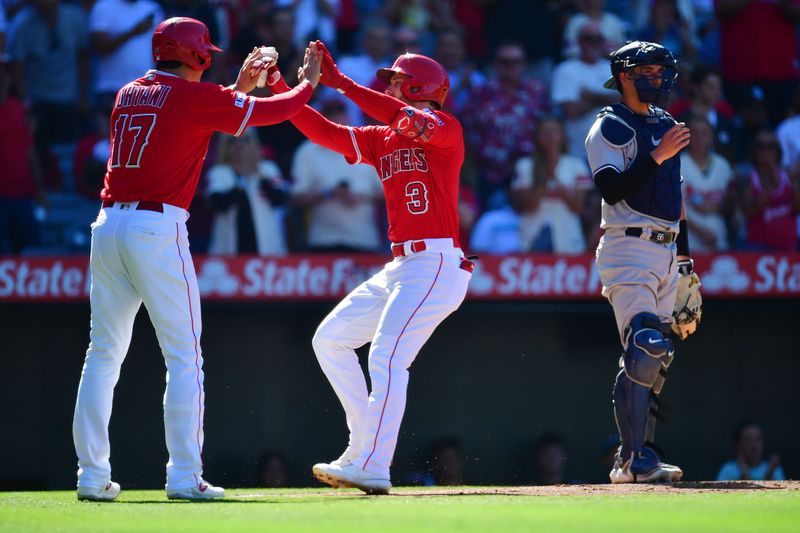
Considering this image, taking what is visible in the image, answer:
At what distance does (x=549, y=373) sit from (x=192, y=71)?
15.9 ft

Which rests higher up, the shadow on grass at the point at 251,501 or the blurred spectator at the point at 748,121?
the blurred spectator at the point at 748,121

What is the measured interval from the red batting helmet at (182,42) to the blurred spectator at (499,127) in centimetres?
499

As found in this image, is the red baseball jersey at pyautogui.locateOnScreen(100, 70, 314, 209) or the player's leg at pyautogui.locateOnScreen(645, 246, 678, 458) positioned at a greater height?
the red baseball jersey at pyautogui.locateOnScreen(100, 70, 314, 209)

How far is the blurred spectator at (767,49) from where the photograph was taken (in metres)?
11.2

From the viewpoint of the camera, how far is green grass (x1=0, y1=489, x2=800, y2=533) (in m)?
4.38

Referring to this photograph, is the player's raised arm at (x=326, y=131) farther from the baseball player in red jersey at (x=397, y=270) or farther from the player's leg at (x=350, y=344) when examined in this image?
the player's leg at (x=350, y=344)

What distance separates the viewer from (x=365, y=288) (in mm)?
6188

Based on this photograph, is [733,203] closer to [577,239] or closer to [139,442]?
[577,239]

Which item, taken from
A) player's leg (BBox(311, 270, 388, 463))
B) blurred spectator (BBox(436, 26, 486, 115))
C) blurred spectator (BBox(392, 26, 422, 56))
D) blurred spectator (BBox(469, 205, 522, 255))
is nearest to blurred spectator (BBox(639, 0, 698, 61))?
blurred spectator (BBox(436, 26, 486, 115))

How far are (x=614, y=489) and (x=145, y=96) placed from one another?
2687mm

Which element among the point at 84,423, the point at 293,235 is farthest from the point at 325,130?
the point at 293,235

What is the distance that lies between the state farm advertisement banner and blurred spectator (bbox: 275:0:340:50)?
270cm

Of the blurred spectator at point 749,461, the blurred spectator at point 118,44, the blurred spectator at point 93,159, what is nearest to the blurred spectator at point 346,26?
the blurred spectator at point 118,44

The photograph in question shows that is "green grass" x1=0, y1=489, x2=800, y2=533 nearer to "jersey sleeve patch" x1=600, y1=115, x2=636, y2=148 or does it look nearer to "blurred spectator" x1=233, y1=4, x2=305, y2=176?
"jersey sleeve patch" x1=600, y1=115, x2=636, y2=148
